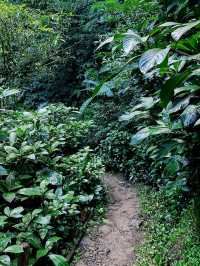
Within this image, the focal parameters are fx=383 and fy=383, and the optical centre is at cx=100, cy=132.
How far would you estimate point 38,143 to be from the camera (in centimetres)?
442

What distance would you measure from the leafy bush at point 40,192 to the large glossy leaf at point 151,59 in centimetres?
206

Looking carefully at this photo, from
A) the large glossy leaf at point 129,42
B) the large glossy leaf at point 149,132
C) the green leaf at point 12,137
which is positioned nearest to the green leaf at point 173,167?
the large glossy leaf at point 149,132

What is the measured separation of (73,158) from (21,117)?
0.99 m

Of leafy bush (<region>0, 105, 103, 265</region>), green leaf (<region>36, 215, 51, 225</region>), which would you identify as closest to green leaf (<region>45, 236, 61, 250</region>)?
leafy bush (<region>0, 105, 103, 265</region>)

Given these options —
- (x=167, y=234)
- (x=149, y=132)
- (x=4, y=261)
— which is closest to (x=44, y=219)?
(x=4, y=261)

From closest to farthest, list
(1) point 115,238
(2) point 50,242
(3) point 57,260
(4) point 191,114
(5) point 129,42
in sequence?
(5) point 129,42 → (4) point 191,114 → (3) point 57,260 → (2) point 50,242 → (1) point 115,238

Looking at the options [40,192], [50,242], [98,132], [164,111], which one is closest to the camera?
[164,111]

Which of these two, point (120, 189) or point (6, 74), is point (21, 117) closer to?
point (120, 189)

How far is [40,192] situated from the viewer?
387 centimetres

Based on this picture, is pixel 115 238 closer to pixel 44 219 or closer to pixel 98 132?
pixel 44 219

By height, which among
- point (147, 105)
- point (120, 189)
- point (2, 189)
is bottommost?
point (120, 189)

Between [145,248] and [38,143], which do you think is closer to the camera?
[145,248]

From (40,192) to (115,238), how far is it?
3.02 ft

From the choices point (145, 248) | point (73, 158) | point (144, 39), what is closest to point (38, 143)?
point (73, 158)
